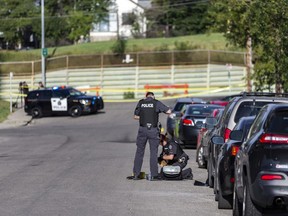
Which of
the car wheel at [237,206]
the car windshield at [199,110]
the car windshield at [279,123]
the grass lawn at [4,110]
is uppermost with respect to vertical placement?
the car windshield at [279,123]

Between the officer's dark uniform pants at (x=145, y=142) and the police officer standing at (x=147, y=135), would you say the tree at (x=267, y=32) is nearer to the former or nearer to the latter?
the police officer standing at (x=147, y=135)

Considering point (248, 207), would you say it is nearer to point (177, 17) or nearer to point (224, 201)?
point (224, 201)

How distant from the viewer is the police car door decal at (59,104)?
45.8m

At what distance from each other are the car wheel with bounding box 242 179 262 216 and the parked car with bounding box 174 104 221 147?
16.0m

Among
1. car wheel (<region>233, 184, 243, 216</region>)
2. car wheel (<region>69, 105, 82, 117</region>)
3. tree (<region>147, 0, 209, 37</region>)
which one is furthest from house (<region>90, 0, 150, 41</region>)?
car wheel (<region>233, 184, 243, 216</region>)

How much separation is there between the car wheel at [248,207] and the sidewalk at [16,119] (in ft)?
103

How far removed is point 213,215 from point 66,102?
3433 centimetres

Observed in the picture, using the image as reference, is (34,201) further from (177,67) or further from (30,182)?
(177,67)

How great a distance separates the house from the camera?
79688 mm

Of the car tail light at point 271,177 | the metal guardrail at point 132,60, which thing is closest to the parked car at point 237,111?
the car tail light at point 271,177

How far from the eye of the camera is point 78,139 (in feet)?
101

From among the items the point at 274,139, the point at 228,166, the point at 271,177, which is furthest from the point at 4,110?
the point at 271,177

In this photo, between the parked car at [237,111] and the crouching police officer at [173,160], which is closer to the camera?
the parked car at [237,111]

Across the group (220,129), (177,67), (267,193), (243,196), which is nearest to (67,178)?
(220,129)
